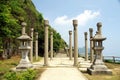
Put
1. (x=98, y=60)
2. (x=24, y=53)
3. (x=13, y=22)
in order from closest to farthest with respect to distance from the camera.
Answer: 1. (x=98, y=60)
2. (x=24, y=53)
3. (x=13, y=22)

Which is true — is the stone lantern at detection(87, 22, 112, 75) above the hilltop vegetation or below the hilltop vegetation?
below

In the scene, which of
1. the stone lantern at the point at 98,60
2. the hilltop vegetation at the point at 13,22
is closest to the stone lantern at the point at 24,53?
the hilltop vegetation at the point at 13,22

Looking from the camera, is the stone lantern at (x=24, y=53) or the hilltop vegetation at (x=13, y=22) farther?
the hilltop vegetation at (x=13, y=22)

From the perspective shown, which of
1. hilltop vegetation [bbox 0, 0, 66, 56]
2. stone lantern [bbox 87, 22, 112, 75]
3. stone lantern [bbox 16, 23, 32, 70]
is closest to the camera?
stone lantern [bbox 87, 22, 112, 75]

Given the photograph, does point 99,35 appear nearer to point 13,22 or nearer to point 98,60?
point 98,60

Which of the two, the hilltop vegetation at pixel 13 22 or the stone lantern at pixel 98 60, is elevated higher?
the hilltop vegetation at pixel 13 22

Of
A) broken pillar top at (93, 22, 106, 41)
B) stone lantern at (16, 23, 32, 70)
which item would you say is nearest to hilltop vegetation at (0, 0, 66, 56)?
stone lantern at (16, 23, 32, 70)

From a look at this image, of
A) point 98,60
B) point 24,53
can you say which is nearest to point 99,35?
point 98,60

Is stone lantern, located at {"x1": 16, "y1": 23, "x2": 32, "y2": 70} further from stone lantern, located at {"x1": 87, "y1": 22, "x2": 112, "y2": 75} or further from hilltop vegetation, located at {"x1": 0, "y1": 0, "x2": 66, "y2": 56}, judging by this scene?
stone lantern, located at {"x1": 87, "y1": 22, "x2": 112, "y2": 75}

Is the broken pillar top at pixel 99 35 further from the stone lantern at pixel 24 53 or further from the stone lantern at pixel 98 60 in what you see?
the stone lantern at pixel 24 53

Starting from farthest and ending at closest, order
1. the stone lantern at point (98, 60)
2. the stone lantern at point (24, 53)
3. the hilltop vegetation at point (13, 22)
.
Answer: the hilltop vegetation at point (13, 22) → the stone lantern at point (24, 53) → the stone lantern at point (98, 60)

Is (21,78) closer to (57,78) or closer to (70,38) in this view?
(57,78)

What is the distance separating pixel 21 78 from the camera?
15977mm

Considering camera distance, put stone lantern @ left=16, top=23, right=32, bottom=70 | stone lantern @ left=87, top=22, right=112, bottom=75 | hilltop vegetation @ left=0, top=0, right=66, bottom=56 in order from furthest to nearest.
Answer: hilltop vegetation @ left=0, top=0, right=66, bottom=56 < stone lantern @ left=16, top=23, right=32, bottom=70 < stone lantern @ left=87, top=22, right=112, bottom=75
